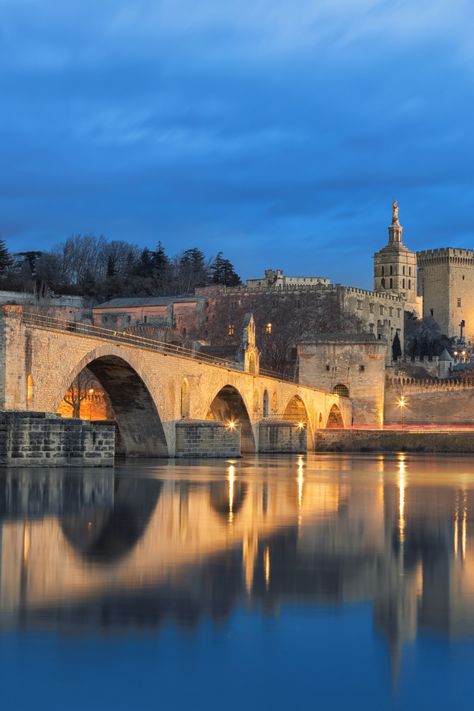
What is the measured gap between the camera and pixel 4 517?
58.6 feet

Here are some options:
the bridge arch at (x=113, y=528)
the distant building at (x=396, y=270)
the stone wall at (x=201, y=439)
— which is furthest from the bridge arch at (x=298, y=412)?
the distant building at (x=396, y=270)

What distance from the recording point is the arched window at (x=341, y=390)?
92438 millimetres

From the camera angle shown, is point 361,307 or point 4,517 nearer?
point 4,517

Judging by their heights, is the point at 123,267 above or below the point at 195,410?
above

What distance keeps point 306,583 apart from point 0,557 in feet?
12.2

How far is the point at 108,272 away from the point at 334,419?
218 ft

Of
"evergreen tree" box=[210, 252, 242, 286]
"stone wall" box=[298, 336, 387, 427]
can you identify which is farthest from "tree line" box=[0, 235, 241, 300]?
"stone wall" box=[298, 336, 387, 427]

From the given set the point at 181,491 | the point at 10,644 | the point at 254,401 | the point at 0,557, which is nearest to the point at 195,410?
→ the point at 254,401

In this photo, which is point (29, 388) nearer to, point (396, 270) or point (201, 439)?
point (201, 439)

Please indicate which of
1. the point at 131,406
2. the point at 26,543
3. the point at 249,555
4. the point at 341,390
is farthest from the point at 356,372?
the point at 249,555

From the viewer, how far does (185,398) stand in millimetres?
50250

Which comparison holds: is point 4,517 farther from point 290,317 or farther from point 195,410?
point 290,317

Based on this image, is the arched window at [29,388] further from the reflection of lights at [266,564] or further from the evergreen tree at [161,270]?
the evergreen tree at [161,270]

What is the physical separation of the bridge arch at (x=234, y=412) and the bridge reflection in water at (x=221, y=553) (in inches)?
1356
